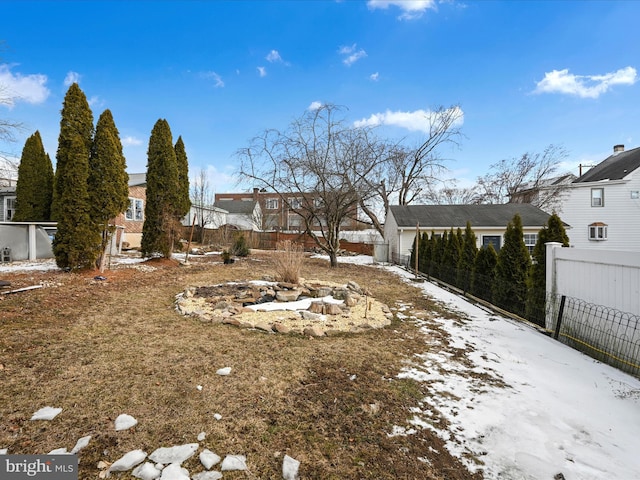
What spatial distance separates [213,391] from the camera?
2.54m

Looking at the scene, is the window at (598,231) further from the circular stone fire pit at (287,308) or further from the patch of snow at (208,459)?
the patch of snow at (208,459)

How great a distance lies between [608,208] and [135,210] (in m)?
29.3

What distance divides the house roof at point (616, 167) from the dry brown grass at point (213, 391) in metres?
22.5

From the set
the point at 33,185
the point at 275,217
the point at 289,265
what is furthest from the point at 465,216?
the point at 33,185

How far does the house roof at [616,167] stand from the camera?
58.4 ft

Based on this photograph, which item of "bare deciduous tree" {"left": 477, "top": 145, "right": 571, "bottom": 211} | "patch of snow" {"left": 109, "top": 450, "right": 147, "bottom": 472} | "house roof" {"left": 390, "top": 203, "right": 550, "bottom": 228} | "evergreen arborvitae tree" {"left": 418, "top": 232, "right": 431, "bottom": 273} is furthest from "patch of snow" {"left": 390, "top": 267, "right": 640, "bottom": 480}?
"bare deciduous tree" {"left": 477, "top": 145, "right": 571, "bottom": 211}

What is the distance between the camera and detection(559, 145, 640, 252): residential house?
57.3 ft

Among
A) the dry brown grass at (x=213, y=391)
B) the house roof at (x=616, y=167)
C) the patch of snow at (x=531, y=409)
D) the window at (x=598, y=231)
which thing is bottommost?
the patch of snow at (x=531, y=409)

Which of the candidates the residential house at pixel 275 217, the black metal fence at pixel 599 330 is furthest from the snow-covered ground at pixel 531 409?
the residential house at pixel 275 217

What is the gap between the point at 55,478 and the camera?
1.63 metres

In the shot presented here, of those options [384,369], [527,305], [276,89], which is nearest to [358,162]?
[276,89]

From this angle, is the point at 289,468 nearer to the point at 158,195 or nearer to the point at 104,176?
the point at 104,176

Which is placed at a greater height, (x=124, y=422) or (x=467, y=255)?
(x=467, y=255)

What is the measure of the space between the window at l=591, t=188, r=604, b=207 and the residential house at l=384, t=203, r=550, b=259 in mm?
4757
